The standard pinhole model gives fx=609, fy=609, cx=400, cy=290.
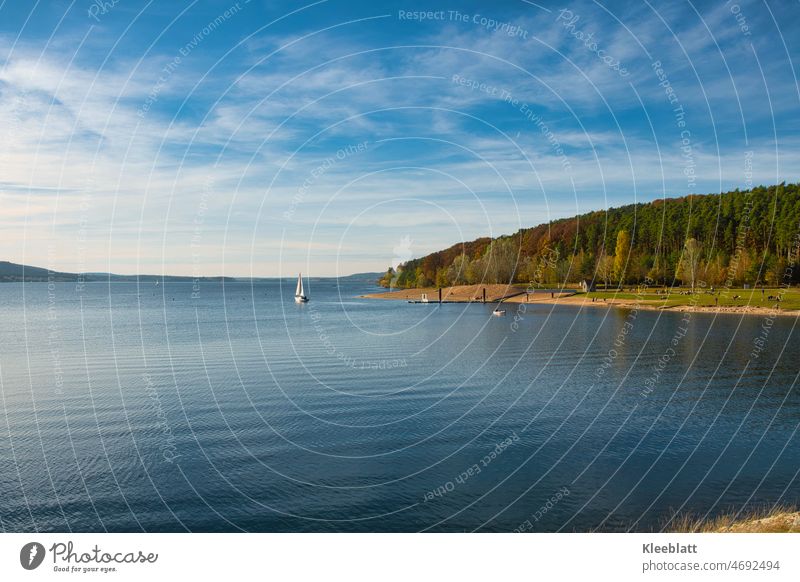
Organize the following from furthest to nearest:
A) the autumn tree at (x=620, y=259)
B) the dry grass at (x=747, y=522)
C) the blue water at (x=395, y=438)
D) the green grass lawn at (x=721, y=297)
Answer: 1. the autumn tree at (x=620, y=259)
2. the green grass lawn at (x=721, y=297)
3. the blue water at (x=395, y=438)
4. the dry grass at (x=747, y=522)

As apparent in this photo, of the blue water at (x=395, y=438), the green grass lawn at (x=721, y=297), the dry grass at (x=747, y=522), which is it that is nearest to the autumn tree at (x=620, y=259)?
the green grass lawn at (x=721, y=297)

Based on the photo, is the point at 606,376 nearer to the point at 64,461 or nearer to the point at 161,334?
the point at 64,461

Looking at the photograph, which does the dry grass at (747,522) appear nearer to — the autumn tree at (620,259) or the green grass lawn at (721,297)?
the green grass lawn at (721,297)

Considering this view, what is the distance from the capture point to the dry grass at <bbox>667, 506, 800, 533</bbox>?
17.8m

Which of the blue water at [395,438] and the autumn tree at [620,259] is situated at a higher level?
the autumn tree at [620,259]

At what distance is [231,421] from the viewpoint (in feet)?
117

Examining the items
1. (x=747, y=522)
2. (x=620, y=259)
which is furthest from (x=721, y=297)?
(x=747, y=522)

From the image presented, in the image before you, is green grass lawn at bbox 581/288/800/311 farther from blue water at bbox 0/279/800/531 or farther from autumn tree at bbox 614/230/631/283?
blue water at bbox 0/279/800/531

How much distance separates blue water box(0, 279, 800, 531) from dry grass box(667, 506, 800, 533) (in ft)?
2.47

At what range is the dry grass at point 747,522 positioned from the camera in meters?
17.8

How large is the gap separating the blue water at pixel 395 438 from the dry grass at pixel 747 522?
2.47 feet

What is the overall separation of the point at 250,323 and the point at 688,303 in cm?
9334

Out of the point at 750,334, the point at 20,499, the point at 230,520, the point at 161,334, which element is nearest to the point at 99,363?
the point at 161,334

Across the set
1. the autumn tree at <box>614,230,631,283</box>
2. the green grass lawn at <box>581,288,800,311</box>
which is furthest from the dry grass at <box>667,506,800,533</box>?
the autumn tree at <box>614,230,631,283</box>
